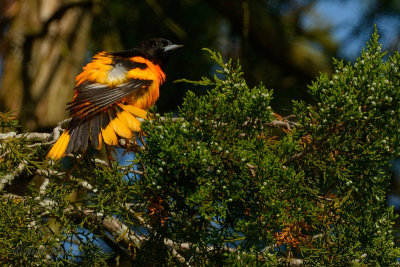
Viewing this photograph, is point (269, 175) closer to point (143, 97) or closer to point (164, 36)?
point (143, 97)

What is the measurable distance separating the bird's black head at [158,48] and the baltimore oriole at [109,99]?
5.5 inches

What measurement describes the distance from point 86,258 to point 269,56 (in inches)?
118

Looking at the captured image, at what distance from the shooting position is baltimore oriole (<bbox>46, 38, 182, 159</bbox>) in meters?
2.77

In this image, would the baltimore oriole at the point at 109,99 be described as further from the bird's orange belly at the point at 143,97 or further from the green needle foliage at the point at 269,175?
the green needle foliage at the point at 269,175

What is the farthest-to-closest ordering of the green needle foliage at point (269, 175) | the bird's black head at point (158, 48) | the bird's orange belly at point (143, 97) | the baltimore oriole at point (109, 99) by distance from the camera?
the bird's black head at point (158, 48) → the bird's orange belly at point (143, 97) → the baltimore oriole at point (109, 99) → the green needle foliage at point (269, 175)

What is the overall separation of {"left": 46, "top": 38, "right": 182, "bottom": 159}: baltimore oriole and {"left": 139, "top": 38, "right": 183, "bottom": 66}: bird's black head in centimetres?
14

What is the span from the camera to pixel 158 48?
13.5 feet

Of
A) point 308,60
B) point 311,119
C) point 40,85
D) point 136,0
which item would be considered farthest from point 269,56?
point 311,119

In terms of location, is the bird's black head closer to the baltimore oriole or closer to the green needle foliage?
the baltimore oriole

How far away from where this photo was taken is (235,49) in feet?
14.8

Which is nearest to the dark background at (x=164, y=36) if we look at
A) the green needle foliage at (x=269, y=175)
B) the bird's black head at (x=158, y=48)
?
the bird's black head at (x=158, y=48)

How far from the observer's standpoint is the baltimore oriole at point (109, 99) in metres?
2.77

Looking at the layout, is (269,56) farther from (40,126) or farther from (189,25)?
(40,126)

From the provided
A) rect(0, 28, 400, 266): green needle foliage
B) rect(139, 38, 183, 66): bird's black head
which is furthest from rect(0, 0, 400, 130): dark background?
rect(0, 28, 400, 266): green needle foliage
